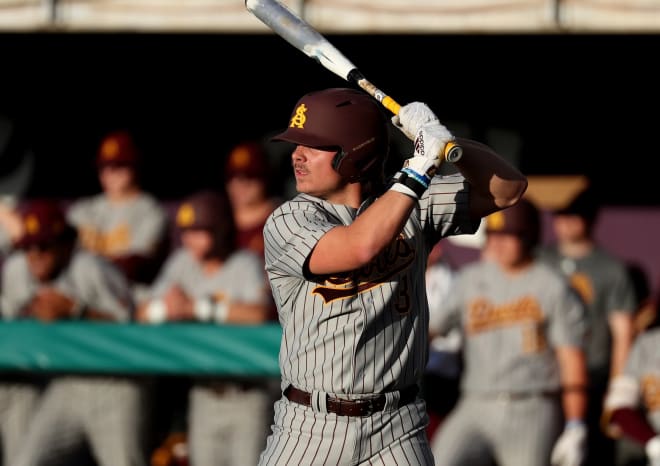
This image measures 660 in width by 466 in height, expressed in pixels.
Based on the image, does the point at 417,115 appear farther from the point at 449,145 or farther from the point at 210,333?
the point at 210,333

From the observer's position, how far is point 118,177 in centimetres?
754

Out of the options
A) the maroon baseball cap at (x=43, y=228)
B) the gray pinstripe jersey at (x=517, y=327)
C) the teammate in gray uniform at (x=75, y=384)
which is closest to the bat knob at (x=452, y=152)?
the gray pinstripe jersey at (x=517, y=327)

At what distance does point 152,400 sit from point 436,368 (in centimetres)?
133

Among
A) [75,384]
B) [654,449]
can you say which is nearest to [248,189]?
[75,384]

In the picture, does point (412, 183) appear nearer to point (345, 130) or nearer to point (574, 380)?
point (345, 130)

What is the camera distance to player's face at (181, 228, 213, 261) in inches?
259

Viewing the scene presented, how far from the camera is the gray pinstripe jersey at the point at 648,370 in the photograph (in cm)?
615

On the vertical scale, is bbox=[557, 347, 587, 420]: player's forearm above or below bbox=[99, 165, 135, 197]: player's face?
below

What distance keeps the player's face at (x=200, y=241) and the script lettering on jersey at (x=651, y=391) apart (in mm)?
2033

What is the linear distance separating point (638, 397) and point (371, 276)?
268 centimetres

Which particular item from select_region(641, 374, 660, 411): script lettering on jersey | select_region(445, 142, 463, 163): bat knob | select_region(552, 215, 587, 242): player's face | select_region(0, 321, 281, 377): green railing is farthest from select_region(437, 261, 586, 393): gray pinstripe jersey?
select_region(445, 142, 463, 163): bat knob

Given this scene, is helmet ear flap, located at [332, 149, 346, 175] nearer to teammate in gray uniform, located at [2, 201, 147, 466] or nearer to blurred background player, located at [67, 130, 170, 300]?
teammate in gray uniform, located at [2, 201, 147, 466]

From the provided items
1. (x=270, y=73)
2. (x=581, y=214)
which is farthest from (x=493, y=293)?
(x=270, y=73)

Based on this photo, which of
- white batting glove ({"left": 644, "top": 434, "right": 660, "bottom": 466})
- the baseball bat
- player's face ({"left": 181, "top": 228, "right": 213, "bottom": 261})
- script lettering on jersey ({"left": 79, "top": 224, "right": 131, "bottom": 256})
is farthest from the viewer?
script lettering on jersey ({"left": 79, "top": 224, "right": 131, "bottom": 256})
